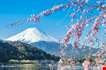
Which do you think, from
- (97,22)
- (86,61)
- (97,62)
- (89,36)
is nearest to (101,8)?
(97,22)

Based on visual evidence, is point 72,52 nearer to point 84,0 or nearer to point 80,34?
point 80,34

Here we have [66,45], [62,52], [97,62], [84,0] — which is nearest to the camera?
[84,0]

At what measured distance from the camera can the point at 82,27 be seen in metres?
7.05

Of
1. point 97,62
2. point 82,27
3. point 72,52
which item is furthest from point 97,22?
point 97,62

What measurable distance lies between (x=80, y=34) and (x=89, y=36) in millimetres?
369

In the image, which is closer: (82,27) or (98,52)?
(82,27)

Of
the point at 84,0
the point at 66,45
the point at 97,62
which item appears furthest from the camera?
the point at 97,62

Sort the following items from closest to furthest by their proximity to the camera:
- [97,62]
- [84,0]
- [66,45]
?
1. [84,0]
2. [66,45]
3. [97,62]

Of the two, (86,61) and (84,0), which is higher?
(84,0)

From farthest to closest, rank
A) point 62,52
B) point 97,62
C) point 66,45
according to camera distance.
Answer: point 97,62 < point 62,52 < point 66,45

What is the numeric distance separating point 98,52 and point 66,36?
1242mm

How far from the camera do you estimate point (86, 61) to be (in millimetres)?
7727

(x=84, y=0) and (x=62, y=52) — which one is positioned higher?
(x=84, y=0)

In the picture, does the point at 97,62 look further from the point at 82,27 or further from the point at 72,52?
the point at 82,27
